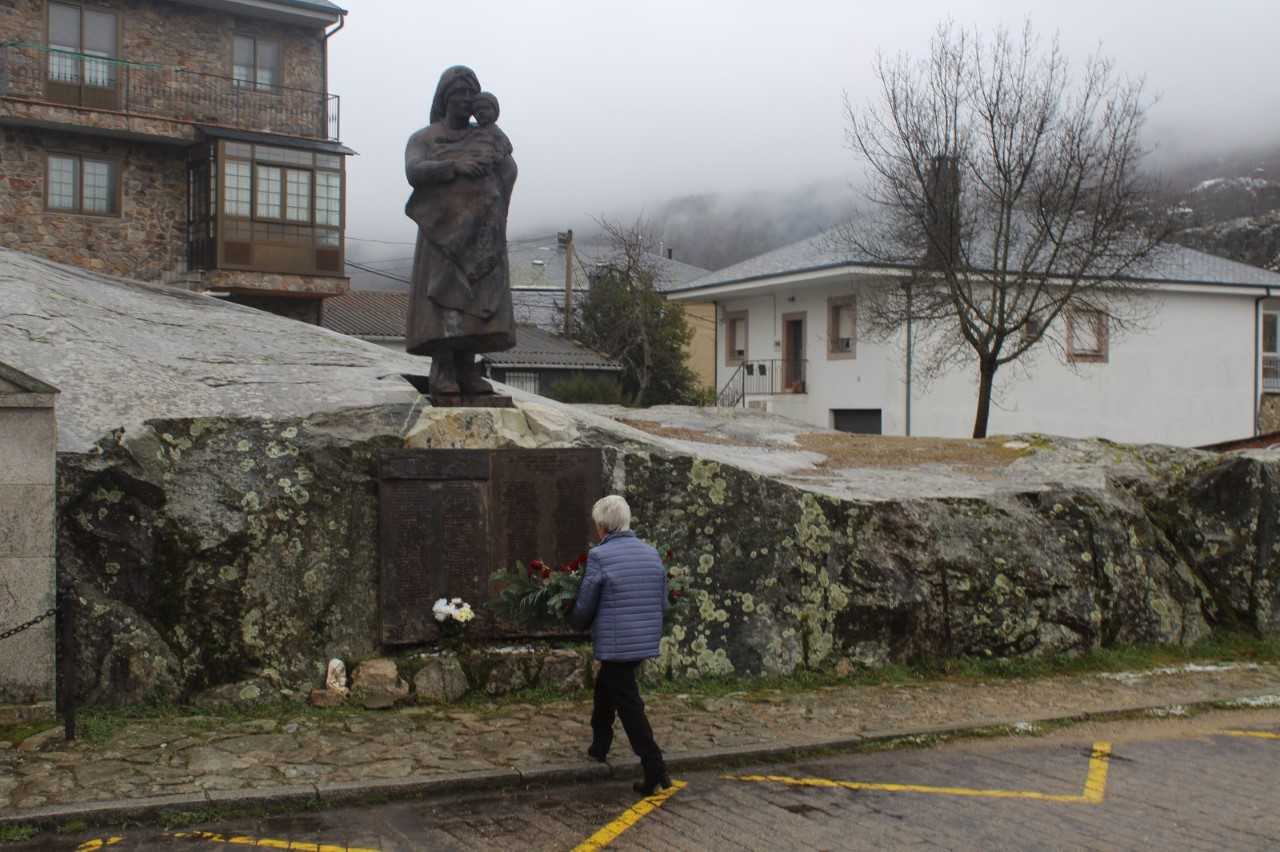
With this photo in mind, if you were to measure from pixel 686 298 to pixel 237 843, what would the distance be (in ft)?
106

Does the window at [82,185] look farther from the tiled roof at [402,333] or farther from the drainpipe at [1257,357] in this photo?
the drainpipe at [1257,357]

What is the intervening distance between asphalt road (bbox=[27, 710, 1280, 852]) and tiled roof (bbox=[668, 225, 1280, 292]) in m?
23.8

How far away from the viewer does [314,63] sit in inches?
1282

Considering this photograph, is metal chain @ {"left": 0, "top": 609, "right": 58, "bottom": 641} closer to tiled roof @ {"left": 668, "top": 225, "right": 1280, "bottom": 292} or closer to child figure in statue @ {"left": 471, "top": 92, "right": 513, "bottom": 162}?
child figure in statue @ {"left": 471, "top": 92, "right": 513, "bottom": 162}

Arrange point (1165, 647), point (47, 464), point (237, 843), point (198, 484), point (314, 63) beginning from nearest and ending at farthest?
point (237, 843), point (47, 464), point (198, 484), point (1165, 647), point (314, 63)

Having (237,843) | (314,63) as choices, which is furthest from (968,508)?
(314,63)

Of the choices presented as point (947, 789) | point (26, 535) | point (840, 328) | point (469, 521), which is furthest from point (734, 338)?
point (26, 535)

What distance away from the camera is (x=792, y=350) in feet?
113

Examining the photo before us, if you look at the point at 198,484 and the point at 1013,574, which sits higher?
the point at 198,484

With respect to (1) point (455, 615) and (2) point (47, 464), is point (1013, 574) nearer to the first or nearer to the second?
(1) point (455, 615)

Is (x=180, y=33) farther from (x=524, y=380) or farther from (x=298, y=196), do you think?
(x=524, y=380)

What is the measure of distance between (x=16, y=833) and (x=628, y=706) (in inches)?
118

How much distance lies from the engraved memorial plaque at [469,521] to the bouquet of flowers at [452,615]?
8cm

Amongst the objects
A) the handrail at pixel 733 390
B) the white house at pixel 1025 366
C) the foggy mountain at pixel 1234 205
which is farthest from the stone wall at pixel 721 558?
the handrail at pixel 733 390
